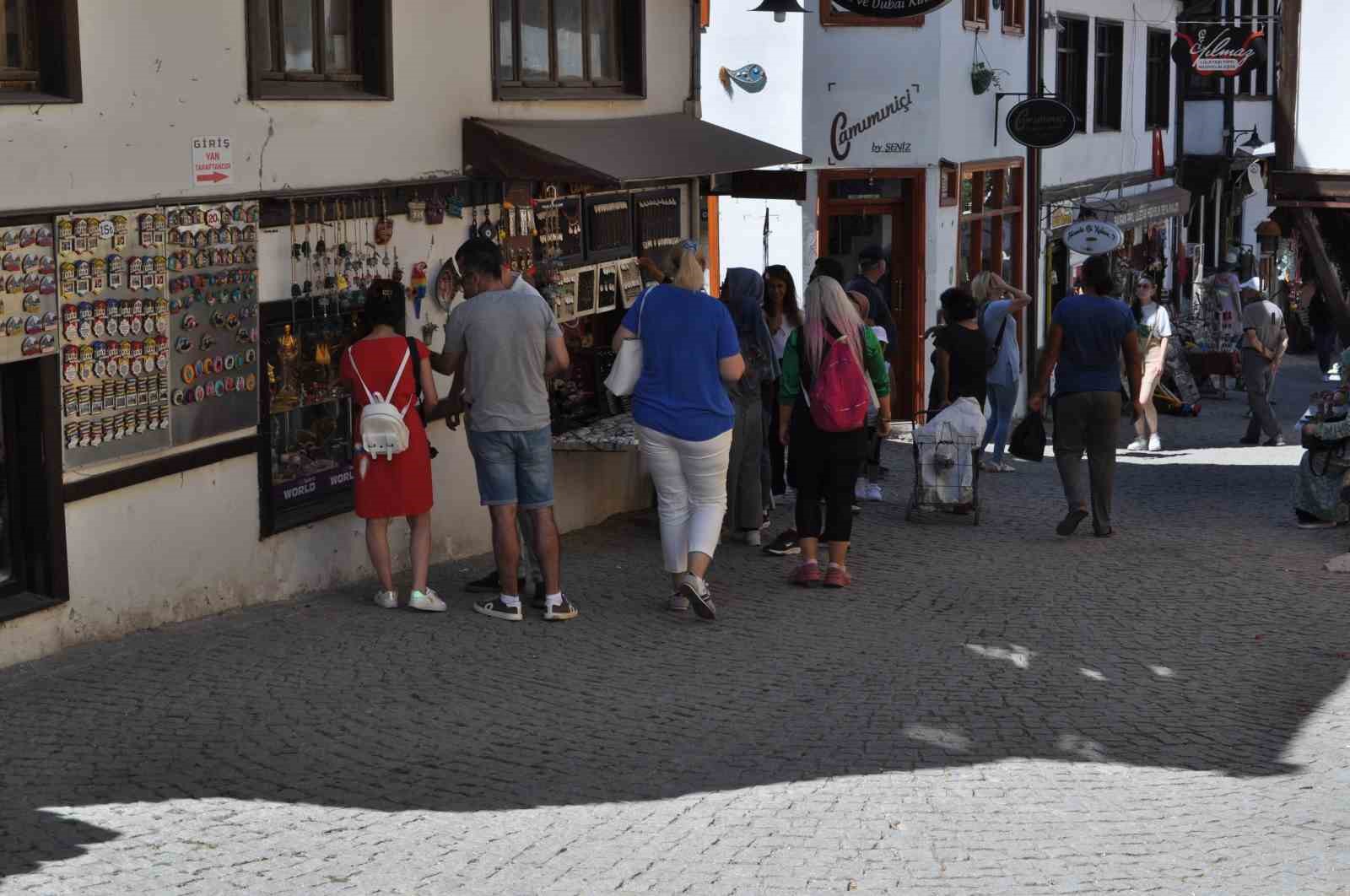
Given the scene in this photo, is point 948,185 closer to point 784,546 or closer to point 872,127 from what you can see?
point 872,127

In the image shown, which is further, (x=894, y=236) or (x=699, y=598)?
(x=894, y=236)

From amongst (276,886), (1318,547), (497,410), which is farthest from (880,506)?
(276,886)

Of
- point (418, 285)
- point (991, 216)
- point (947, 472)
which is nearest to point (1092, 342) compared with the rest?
point (947, 472)

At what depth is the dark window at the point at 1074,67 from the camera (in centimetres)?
2514

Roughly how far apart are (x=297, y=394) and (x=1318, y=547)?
22.3ft

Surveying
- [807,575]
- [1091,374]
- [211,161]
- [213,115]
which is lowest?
[807,575]

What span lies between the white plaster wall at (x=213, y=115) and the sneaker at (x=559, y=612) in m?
2.43

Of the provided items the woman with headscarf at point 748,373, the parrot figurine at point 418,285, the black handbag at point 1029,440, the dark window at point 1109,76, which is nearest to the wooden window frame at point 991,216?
the dark window at point 1109,76

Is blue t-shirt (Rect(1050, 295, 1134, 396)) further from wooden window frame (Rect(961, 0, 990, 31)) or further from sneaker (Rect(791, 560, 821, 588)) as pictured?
wooden window frame (Rect(961, 0, 990, 31))

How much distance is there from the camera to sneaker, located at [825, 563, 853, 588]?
10320mm

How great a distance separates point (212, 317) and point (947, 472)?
19.3 ft

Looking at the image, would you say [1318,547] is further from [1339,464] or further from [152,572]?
[152,572]

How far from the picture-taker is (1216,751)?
7.27 metres

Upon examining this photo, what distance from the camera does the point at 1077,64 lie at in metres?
26.0
